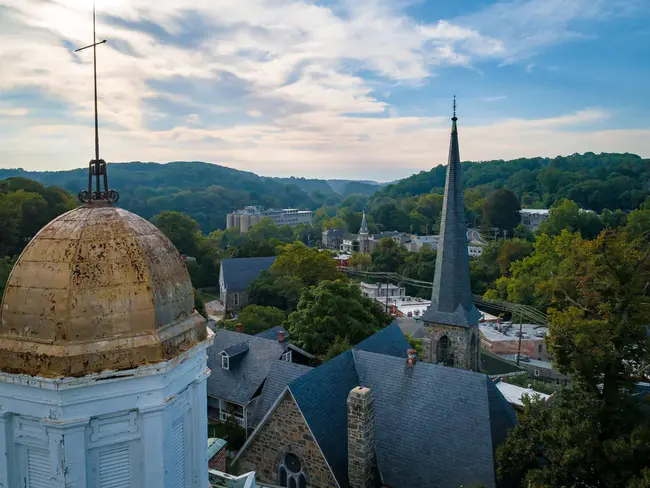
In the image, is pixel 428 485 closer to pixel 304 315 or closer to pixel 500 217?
pixel 304 315

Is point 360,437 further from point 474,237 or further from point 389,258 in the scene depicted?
point 474,237

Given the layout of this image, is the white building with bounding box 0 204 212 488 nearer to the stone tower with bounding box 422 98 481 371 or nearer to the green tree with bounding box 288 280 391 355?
the stone tower with bounding box 422 98 481 371

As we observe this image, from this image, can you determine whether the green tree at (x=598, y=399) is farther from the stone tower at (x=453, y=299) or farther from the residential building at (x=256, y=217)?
the residential building at (x=256, y=217)

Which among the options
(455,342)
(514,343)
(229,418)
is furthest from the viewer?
(514,343)

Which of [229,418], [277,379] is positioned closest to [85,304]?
[277,379]

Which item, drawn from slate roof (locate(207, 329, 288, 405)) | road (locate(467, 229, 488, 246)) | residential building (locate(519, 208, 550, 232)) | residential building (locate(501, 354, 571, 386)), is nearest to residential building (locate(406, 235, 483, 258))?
road (locate(467, 229, 488, 246))

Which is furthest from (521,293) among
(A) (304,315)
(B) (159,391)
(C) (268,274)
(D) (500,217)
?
(B) (159,391)

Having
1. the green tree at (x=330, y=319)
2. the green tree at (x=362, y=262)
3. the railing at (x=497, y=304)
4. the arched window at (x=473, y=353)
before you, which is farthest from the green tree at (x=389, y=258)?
the arched window at (x=473, y=353)
